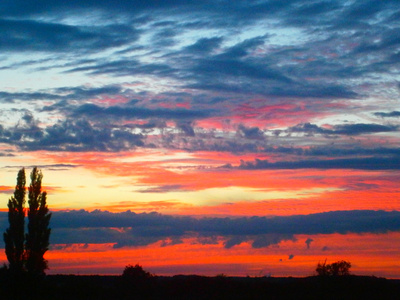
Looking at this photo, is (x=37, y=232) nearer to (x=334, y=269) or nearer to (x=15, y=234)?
(x=15, y=234)

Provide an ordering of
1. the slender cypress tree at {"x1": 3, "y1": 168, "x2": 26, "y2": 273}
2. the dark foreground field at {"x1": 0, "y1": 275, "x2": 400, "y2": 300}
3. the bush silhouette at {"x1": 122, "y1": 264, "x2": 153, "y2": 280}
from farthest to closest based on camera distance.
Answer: the slender cypress tree at {"x1": 3, "y1": 168, "x2": 26, "y2": 273} → the bush silhouette at {"x1": 122, "y1": 264, "x2": 153, "y2": 280} → the dark foreground field at {"x1": 0, "y1": 275, "x2": 400, "y2": 300}

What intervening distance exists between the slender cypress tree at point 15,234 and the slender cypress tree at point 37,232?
A: 73 centimetres

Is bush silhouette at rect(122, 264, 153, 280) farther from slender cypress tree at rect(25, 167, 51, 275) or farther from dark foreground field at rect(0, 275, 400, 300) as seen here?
slender cypress tree at rect(25, 167, 51, 275)

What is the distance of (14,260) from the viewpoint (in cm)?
6378

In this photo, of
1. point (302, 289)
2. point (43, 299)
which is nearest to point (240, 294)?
point (302, 289)

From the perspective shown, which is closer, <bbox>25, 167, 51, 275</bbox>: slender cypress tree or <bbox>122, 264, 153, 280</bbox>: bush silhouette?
<bbox>122, 264, 153, 280</bbox>: bush silhouette

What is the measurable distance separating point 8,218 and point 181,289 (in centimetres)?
2947

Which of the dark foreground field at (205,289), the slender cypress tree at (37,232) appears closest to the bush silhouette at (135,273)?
the dark foreground field at (205,289)

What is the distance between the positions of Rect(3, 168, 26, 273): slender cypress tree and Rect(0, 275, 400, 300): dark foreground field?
18.3 m

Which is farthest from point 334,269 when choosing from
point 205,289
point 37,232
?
point 37,232

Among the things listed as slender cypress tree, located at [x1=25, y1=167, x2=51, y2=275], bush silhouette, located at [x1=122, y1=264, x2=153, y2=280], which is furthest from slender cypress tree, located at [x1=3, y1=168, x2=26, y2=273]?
bush silhouette, located at [x1=122, y1=264, x2=153, y2=280]

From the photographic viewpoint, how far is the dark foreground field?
41125 millimetres

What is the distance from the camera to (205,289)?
45781 mm

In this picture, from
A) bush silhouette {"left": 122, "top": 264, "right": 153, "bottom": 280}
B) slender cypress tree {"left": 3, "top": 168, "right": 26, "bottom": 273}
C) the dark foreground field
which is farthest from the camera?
slender cypress tree {"left": 3, "top": 168, "right": 26, "bottom": 273}
